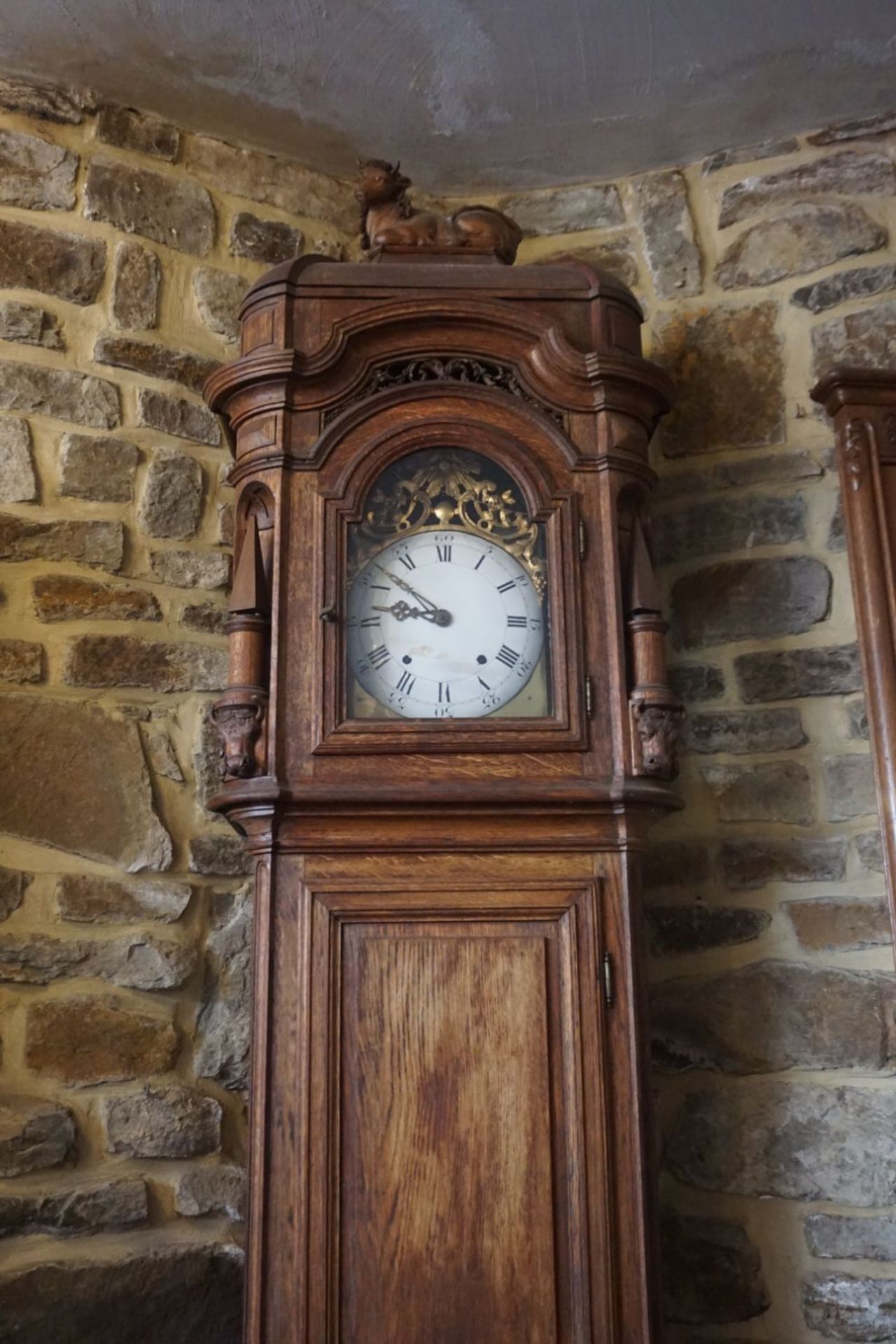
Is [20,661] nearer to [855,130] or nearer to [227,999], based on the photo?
[227,999]

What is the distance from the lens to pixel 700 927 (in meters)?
1.73

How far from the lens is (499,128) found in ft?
6.63

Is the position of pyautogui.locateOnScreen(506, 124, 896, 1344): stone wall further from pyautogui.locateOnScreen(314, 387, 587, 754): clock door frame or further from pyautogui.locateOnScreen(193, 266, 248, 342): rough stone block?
pyautogui.locateOnScreen(193, 266, 248, 342): rough stone block

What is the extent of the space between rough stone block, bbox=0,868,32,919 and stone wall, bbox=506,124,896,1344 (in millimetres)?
898

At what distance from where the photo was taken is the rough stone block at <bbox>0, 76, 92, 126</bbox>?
183 centimetres

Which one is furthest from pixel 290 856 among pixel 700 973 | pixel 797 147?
pixel 797 147

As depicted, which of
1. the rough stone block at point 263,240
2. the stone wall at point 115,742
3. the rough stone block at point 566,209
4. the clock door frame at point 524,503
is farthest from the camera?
the rough stone block at point 566,209

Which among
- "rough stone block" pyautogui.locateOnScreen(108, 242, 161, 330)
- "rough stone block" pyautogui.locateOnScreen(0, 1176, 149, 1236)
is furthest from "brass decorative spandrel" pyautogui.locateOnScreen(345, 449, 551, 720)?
"rough stone block" pyautogui.locateOnScreen(0, 1176, 149, 1236)

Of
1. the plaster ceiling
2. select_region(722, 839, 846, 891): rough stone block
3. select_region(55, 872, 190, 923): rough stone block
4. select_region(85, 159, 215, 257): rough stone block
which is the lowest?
select_region(55, 872, 190, 923): rough stone block

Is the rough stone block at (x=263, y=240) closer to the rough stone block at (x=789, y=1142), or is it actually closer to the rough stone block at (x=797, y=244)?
the rough stone block at (x=797, y=244)

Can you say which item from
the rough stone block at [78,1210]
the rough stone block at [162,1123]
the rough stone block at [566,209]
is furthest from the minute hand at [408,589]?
the rough stone block at [566,209]

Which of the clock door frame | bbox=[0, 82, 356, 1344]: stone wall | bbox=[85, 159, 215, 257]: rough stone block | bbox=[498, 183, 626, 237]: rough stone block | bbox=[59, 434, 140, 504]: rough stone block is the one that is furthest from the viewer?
bbox=[498, 183, 626, 237]: rough stone block

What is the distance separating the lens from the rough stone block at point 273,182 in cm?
198

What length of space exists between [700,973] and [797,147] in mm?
1356
